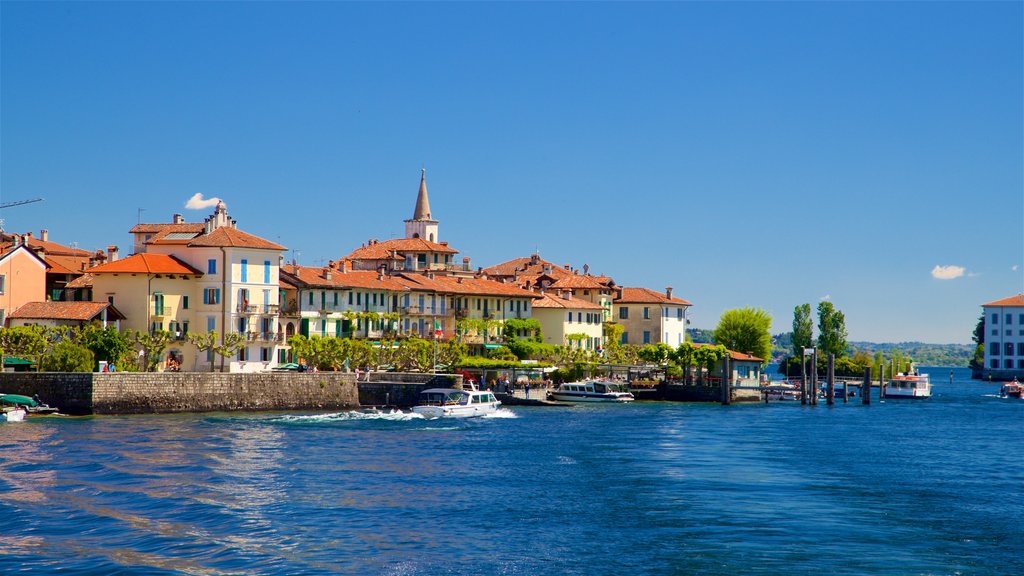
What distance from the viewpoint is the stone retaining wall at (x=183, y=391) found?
73625 millimetres

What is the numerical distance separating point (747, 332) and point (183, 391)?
8348 centimetres

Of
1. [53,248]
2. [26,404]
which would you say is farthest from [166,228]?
[26,404]

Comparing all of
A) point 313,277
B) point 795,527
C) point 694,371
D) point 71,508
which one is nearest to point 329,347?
point 313,277

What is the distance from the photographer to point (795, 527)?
41.0m

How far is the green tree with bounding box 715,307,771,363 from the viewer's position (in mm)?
147375

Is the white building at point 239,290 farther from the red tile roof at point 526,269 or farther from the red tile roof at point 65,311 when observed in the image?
the red tile roof at point 526,269

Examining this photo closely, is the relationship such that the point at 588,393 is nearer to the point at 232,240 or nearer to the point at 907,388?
the point at 232,240

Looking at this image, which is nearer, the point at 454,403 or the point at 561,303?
the point at 454,403

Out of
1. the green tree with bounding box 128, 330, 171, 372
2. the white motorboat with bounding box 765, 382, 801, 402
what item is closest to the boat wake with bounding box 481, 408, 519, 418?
the green tree with bounding box 128, 330, 171, 372

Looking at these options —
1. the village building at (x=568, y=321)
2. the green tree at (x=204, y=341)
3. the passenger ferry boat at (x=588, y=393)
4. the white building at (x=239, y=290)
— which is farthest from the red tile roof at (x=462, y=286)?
the green tree at (x=204, y=341)

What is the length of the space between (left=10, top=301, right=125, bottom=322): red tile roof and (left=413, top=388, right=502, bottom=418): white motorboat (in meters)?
21.0

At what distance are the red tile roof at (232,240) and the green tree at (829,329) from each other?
93299mm

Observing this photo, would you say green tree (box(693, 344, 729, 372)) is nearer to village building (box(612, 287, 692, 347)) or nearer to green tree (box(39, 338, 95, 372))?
village building (box(612, 287, 692, 347))

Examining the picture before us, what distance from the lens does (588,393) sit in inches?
4055
